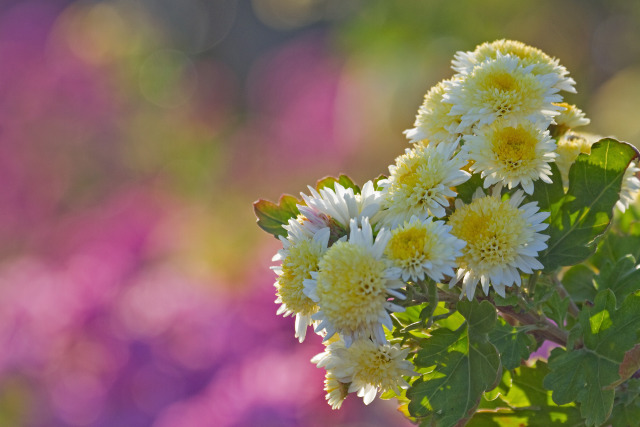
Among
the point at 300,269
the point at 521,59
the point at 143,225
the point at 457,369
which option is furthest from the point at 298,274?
the point at 143,225

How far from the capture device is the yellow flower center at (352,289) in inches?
14.6

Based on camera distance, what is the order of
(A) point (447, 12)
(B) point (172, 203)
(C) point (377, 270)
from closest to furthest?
(C) point (377, 270) → (B) point (172, 203) → (A) point (447, 12)

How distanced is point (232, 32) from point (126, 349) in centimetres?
319

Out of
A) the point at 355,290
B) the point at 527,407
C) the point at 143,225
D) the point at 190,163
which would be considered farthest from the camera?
the point at 190,163

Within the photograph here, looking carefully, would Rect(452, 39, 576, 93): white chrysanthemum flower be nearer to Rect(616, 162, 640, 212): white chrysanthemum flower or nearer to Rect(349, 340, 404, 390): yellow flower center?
Rect(616, 162, 640, 212): white chrysanthemum flower

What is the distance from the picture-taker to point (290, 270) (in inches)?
16.4

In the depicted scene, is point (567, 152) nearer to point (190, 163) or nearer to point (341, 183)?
point (341, 183)

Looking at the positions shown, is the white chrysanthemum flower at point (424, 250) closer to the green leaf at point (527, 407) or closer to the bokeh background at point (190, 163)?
the green leaf at point (527, 407)

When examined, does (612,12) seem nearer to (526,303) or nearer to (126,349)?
(126,349)

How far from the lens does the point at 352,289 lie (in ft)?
1.22

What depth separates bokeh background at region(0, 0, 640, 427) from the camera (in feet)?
4.20

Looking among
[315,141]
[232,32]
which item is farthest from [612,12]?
[232,32]

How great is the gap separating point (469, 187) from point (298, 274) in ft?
0.38

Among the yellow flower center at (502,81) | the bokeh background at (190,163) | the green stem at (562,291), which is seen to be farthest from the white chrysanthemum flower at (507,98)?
the bokeh background at (190,163)
